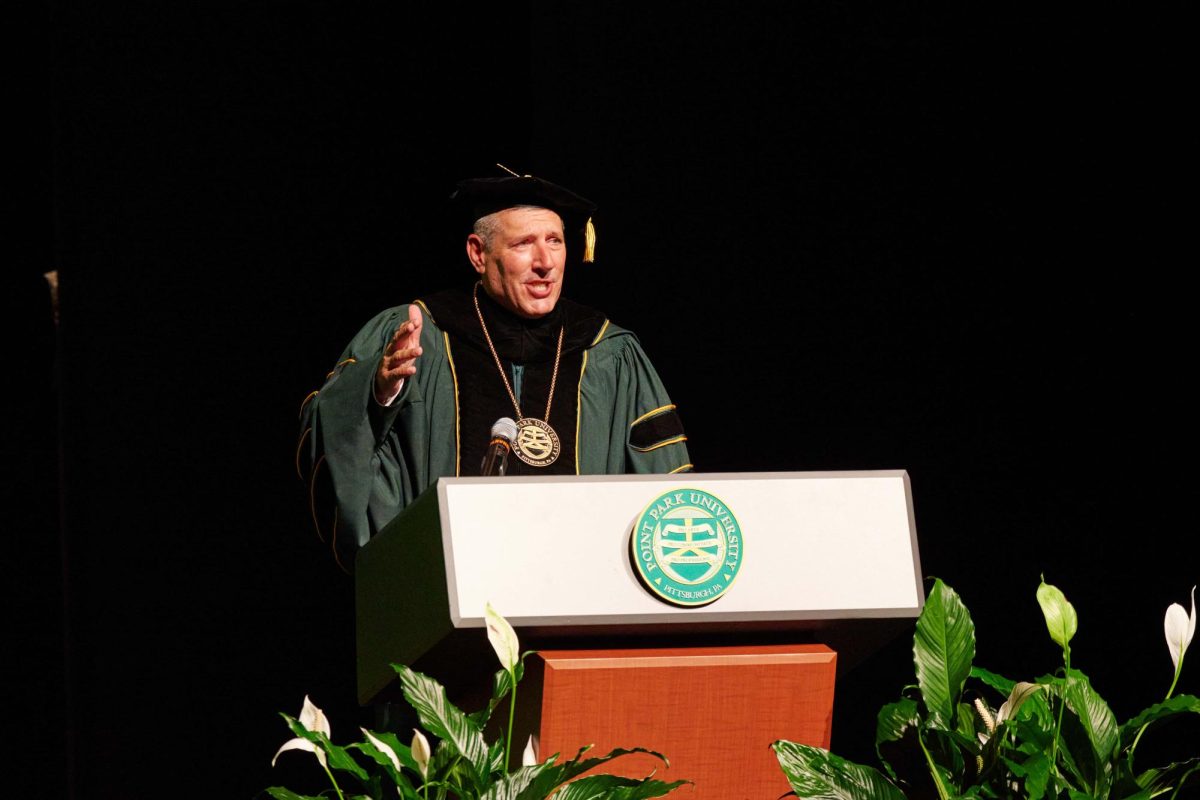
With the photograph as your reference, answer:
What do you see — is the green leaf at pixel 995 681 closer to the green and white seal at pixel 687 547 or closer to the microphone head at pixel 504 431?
the green and white seal at pixel 687 547

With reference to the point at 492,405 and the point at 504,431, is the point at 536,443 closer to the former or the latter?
the point at 492,405

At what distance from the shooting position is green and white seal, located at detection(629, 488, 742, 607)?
1.82 meters

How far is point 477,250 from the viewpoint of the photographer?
3092mm

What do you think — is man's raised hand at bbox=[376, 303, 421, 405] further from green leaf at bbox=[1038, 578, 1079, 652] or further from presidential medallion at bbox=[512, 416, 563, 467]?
green leaf at bbox=[1038, 578, 1079, 652]

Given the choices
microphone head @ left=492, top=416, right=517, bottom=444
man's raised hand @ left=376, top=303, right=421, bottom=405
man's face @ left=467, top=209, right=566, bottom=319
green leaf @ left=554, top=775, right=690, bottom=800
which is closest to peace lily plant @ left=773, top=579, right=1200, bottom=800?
green leaf @ left=554, top=775, right=690, bottom=800

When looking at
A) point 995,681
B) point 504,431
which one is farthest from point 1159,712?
point 504,431

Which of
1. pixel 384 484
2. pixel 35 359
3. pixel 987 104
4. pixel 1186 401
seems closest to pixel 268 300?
pixel 35 359

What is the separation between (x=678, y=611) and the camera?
5.96 ft

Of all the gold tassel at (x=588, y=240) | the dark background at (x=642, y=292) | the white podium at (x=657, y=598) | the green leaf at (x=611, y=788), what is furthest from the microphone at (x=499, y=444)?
the dark background at (x=642, y=292)

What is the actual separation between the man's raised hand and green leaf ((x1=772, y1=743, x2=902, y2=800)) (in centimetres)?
81

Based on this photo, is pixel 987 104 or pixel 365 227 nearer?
pixel 987 104

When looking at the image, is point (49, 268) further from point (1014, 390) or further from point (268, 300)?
point (1014, 390)

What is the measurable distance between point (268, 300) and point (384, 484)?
3.33ft

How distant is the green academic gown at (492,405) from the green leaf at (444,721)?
101 cm
